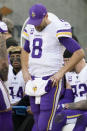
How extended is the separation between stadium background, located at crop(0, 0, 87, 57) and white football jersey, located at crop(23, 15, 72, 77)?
838 centimetres

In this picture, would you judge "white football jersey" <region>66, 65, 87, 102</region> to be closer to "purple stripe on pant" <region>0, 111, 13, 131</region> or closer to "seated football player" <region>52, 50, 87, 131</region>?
"seated football player" <region>52, 50, 87, 131</region>

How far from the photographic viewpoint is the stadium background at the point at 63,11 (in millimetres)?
14805

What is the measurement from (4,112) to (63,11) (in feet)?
38.2

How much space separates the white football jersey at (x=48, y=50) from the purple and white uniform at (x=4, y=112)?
Result: 1.53ft

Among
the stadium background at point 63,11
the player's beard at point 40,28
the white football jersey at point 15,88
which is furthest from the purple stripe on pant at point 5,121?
the stadium background at point 63,11

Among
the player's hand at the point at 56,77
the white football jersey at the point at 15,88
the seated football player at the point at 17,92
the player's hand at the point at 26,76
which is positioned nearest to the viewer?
the player's hand at the point at 56,77

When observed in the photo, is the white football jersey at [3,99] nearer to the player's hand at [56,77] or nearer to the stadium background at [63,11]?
the player's hand at [56,77]

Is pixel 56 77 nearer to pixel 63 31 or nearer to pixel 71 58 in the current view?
pixel 71 58

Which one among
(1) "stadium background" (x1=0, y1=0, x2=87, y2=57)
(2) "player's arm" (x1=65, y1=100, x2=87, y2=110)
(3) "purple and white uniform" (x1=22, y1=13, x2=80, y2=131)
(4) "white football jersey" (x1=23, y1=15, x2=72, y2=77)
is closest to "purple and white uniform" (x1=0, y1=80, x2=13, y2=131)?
(3) "purple and white uniform" (x1=22, y1=13, x2=80, y2=131)

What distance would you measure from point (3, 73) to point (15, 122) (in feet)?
4.55

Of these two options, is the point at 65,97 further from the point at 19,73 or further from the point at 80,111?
the point at 19,73

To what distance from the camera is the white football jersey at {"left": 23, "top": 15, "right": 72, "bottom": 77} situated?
206 inches

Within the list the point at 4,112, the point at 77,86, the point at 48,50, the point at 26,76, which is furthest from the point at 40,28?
the point at 4,112

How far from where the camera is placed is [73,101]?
5.78 metres
